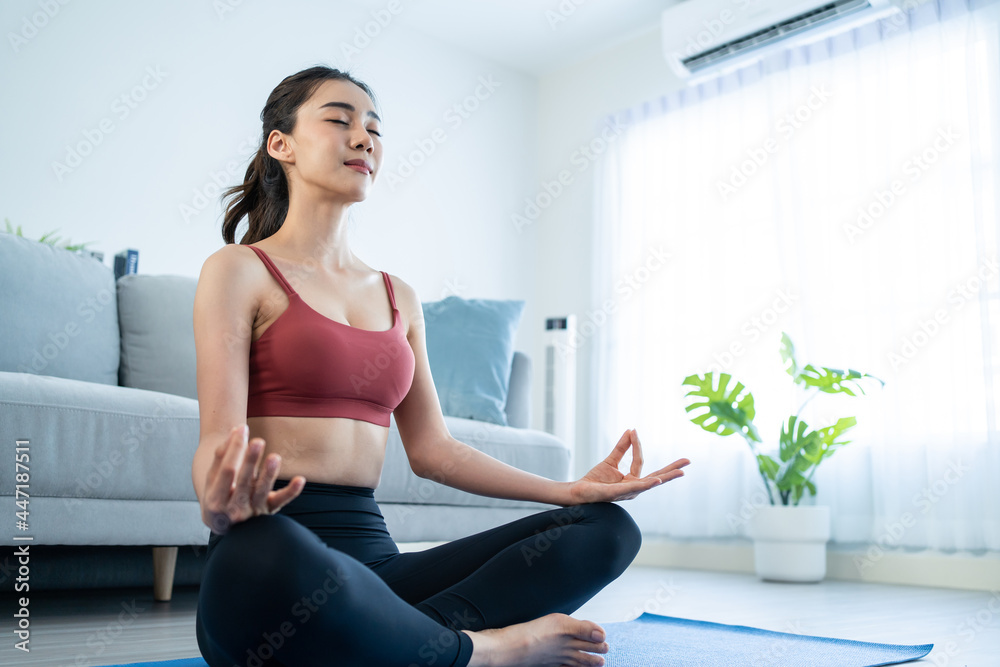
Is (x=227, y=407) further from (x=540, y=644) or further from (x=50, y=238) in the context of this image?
(x=50, y=238)

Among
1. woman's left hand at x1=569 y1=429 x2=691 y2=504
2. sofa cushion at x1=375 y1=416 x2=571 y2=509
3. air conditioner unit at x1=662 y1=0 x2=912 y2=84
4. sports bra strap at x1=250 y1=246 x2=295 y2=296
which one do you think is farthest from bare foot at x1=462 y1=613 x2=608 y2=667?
air conditioner unit at x1=662 y1=0 x2=912 y2=84

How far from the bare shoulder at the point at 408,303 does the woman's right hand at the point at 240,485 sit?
569mm

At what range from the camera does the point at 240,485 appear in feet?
2.73

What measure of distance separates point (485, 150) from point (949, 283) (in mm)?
2500

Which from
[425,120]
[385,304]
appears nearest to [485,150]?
[425,120]

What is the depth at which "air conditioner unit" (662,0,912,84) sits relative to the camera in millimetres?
3414

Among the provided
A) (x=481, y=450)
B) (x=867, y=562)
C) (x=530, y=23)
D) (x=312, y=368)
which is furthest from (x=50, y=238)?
(x=867, y=562)

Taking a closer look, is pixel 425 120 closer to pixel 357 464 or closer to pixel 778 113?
pixel 778 113

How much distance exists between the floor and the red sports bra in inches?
23.4

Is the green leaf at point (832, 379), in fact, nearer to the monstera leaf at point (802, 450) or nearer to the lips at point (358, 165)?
the monstera leaf at point (802, 450)

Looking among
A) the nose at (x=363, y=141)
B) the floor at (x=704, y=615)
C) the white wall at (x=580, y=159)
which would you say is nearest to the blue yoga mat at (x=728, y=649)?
the floor at (x=704, y=615)

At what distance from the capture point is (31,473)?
176 centimetres

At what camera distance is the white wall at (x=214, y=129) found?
3.15 meters

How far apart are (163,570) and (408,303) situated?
115cm
